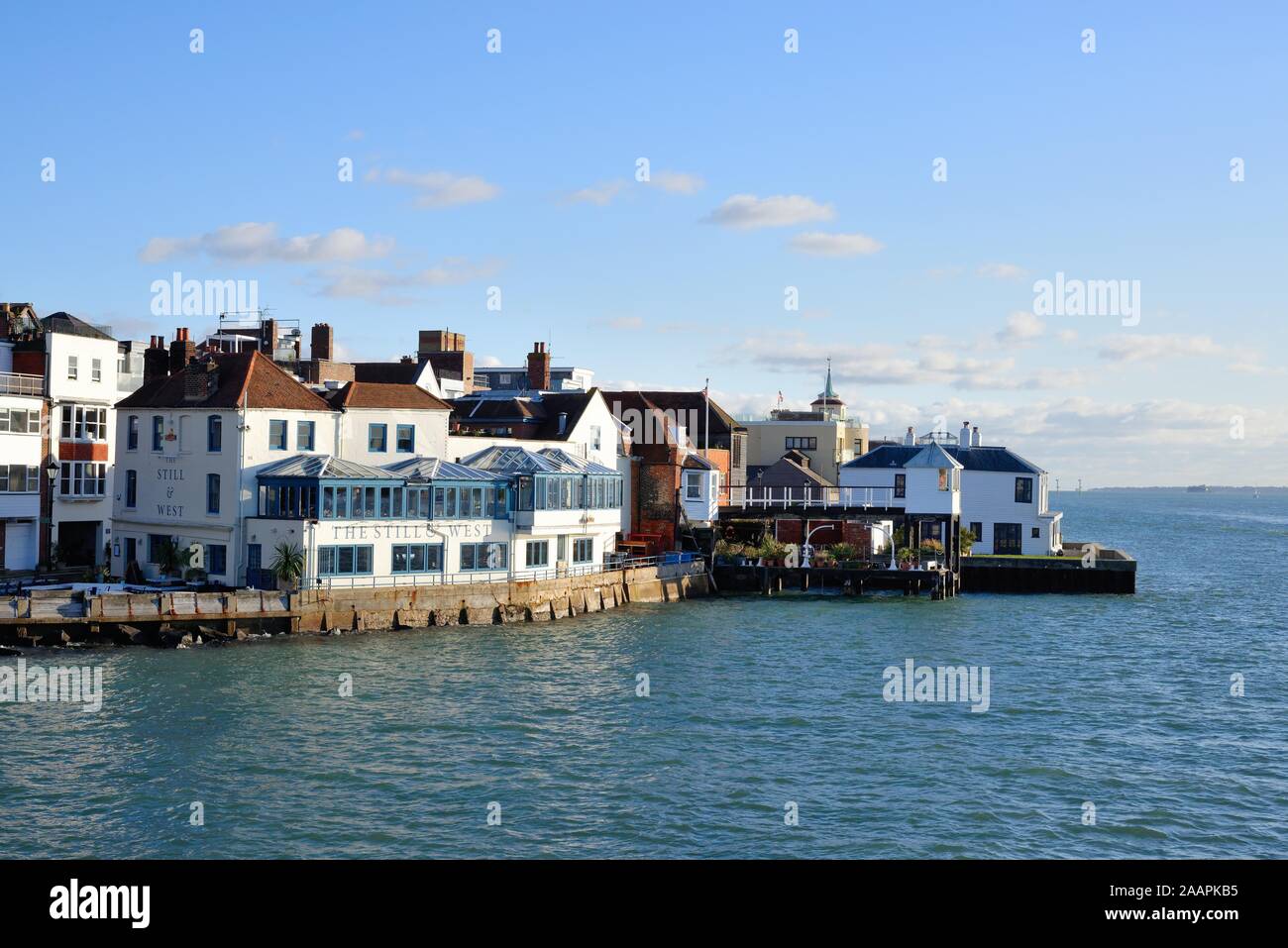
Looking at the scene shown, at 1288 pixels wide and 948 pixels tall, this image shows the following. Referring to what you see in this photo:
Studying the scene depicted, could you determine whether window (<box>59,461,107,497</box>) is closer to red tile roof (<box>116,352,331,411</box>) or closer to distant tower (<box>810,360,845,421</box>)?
red tile roof (<box>116,352,331,411</box>)

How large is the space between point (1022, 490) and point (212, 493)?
5480cm

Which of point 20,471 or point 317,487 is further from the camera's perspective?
point 20,471

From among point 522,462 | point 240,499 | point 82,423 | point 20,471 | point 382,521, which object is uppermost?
point 82,423

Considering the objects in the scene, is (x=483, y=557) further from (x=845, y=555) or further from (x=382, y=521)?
(x=845, y=555)

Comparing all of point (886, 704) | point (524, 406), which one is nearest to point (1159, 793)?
point (886, 704)

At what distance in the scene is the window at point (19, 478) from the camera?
5775 cm

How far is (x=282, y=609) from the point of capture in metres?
50.2

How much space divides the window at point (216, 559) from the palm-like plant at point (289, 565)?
3.45 meters

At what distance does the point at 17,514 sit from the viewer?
5850cm
